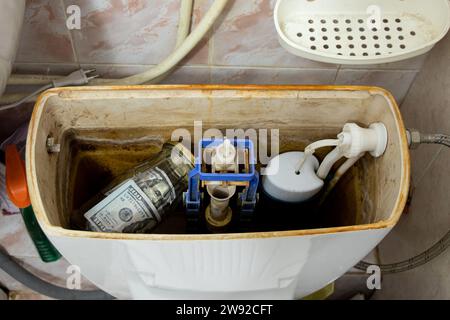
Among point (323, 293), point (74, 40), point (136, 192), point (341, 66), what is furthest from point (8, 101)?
point (323, 293)

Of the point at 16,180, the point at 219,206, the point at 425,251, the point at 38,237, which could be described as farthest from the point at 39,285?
the point at 425,251

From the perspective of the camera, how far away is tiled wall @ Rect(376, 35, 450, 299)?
712mm

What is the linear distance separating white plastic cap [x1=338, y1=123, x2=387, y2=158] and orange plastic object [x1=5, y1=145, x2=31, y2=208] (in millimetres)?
430

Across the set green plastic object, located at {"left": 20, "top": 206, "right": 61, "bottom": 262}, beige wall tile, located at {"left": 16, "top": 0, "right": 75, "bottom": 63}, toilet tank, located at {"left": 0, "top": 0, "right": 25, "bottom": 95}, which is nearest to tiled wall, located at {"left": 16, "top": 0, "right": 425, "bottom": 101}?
beige wall tile, located at {"left": 16, "top": 0, "right": 75, "bottom": 63}

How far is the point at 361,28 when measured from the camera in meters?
0.64

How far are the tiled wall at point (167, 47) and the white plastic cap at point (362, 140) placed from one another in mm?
157

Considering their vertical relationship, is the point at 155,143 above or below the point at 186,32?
below

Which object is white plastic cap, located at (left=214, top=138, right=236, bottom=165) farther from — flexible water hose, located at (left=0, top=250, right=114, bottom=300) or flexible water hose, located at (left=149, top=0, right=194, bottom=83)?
flexible water hose, located at (left=0, top=250, right=114, bottom=300)

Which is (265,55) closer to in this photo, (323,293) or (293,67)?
(293,67)

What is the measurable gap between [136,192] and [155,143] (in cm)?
10

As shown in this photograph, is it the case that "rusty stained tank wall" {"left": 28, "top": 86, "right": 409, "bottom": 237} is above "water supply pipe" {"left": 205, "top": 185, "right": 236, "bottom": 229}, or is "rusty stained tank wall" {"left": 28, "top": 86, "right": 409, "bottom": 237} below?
above

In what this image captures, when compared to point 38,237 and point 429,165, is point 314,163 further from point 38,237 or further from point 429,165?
point 38,237

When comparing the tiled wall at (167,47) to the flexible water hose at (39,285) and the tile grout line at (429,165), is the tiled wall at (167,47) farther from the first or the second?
the flexible water hose at (39,285)

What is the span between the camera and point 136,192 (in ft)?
2.09
